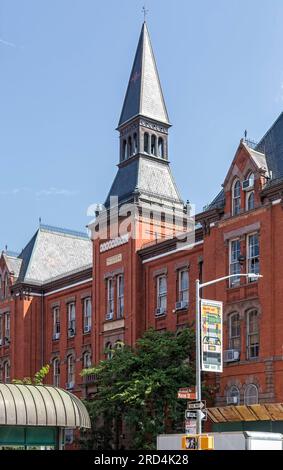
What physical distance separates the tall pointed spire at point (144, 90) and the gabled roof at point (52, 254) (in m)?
13.7

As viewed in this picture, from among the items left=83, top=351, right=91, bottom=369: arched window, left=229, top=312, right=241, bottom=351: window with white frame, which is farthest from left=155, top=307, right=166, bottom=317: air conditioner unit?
left=83, top=351, right=91, bottom=369: arched window

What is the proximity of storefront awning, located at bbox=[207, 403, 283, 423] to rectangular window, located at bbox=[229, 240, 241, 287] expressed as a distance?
6.32 metres

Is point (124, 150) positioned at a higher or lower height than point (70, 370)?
higher

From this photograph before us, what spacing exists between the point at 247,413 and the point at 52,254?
32.2m

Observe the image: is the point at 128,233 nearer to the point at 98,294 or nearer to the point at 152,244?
the point at 152,244

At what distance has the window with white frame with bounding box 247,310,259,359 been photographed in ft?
122

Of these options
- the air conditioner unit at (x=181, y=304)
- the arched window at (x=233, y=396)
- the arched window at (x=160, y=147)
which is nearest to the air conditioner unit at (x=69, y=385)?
the air conditioner unit at (x=181, y=304)

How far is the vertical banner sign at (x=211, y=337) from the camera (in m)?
25.8

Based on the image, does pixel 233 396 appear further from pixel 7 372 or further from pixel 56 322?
pixel 7 372

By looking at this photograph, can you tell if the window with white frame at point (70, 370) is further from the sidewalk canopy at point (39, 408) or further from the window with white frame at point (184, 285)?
the sidewalk canopy at point (39, 408)

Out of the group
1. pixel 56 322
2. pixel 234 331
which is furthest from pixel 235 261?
pixel 56 322

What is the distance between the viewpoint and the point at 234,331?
3859 centimetres
